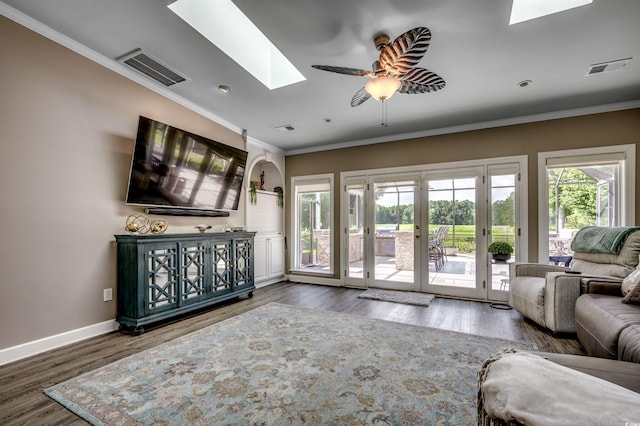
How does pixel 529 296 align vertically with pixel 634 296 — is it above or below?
below

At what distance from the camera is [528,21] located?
225cm

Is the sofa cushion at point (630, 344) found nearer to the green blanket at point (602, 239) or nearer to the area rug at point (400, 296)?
the green blanket at point (602, 239)

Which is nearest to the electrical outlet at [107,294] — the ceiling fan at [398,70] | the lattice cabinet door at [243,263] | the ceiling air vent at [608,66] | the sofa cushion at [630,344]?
the lattice cabinet door at [243,263]

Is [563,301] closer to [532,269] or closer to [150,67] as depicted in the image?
[532,269]

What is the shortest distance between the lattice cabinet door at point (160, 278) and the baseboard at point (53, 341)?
440 millimetres

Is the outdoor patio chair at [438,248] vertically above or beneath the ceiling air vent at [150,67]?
beneath

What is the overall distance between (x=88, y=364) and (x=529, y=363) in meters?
2.96

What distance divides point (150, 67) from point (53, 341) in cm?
277

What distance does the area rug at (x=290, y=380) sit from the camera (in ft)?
5.38

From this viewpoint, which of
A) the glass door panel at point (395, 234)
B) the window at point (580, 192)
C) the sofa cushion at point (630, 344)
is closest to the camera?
the sofa cushion at point (630, 344)

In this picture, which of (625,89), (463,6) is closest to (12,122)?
(463,6)

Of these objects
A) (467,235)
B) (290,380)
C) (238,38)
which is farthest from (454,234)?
(238,38)

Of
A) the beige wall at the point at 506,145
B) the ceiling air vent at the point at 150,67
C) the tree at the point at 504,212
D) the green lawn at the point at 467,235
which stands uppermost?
the ceiling air vent at the point at 150,67

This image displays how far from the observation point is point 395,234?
500 centimetres
